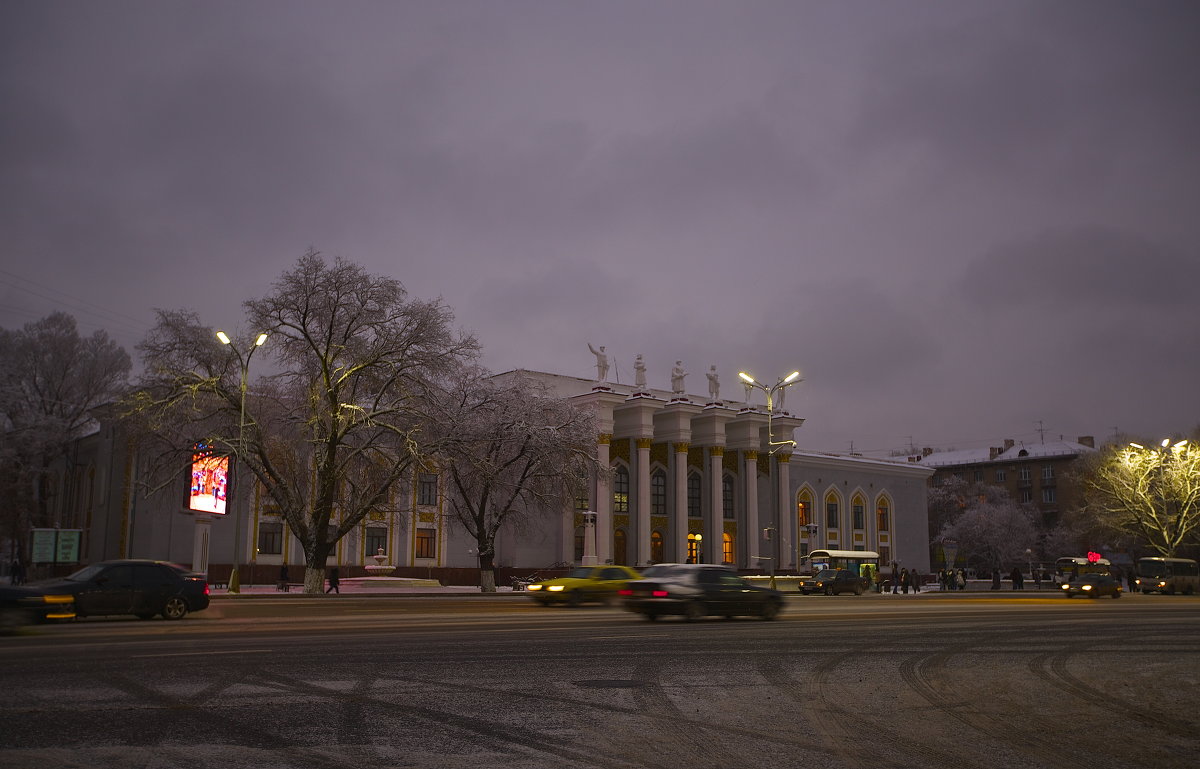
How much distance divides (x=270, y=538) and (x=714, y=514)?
Result: 103 ft

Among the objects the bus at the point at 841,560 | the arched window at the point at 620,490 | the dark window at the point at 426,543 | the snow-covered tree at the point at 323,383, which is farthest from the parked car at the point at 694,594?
the arched window at the point at 620,490

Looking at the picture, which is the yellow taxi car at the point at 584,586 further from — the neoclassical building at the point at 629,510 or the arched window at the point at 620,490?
the arched window at the point at 620,490

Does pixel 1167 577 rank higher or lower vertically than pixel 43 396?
lower

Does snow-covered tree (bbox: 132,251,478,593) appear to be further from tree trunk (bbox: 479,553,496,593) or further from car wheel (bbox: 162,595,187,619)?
car wheel (bbox: 162,595,187,619)

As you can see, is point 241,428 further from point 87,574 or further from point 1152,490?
point 1152,490

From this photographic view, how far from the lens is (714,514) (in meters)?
70.2

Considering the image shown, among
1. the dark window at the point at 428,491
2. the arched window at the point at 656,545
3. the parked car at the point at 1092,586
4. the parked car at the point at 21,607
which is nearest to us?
the parked car at the point at 21,607

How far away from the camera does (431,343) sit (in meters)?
41.2

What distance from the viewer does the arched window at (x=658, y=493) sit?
231ft

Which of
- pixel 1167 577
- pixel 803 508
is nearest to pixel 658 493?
pixel 803 508

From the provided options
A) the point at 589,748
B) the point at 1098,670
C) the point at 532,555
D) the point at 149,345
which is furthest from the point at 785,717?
the point at 532,555

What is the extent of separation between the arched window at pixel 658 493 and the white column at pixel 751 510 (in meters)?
6.88

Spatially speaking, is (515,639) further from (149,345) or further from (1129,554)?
(1129,554)

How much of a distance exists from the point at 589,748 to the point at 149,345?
37.6m
